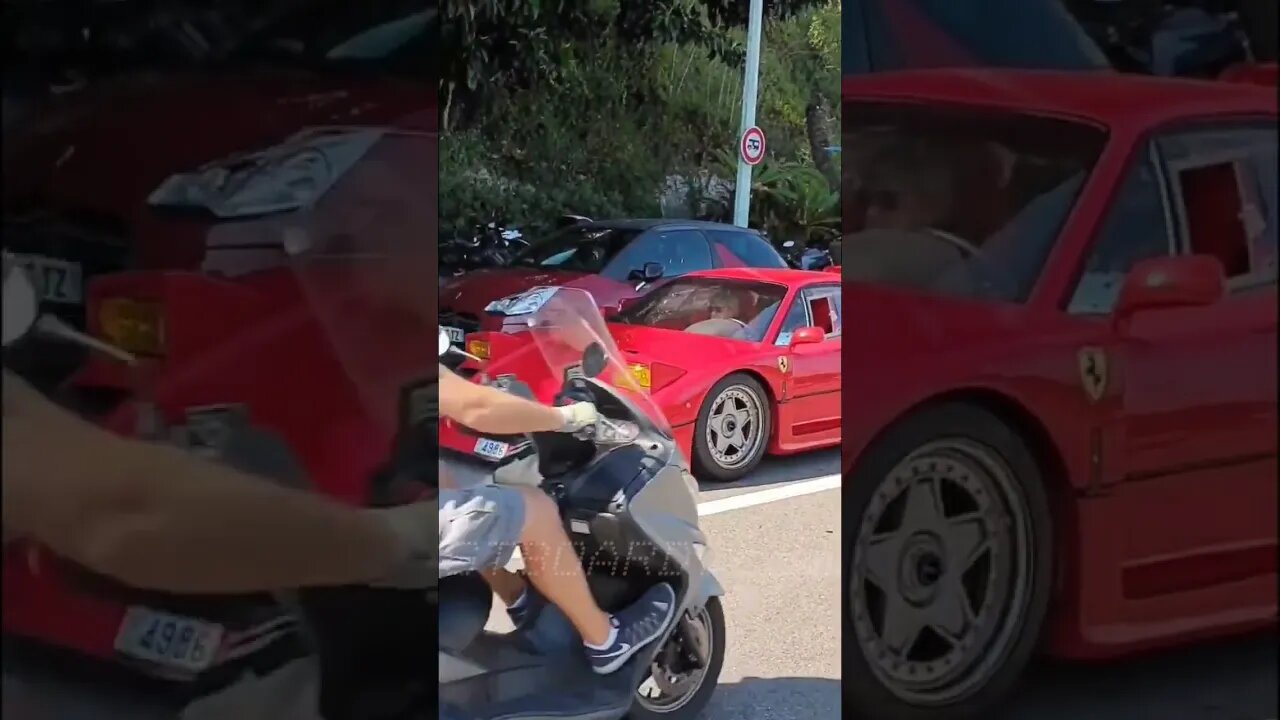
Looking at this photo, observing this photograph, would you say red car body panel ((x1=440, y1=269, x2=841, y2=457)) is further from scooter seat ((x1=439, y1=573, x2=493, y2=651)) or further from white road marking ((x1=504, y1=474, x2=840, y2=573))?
scooter seat ((x1=439, y1=573, x2=493, y2=651))

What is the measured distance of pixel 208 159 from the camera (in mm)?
2402

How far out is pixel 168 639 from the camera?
2420mm

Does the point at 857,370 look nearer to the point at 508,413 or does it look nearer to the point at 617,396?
the point at 617,396

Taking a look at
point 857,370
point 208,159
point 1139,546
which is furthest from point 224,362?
point 1139,546

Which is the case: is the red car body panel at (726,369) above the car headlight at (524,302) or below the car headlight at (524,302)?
below

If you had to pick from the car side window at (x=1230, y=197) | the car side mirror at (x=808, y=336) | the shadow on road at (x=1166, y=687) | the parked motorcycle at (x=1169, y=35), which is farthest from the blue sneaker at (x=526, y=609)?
the parked motorcycle at (x=1169, y=35)

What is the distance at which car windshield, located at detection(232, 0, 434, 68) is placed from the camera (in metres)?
2.43

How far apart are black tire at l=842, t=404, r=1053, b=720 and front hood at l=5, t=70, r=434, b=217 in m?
1.31

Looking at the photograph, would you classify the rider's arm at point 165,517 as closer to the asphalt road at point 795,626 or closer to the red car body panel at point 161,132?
the red car body panel at point 161,132

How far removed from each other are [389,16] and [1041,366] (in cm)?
160

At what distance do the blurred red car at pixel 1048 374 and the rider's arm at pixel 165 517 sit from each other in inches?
45.5

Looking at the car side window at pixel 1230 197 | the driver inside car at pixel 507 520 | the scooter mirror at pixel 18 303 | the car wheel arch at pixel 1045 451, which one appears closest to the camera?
the scooter mirror at pixel 18 303

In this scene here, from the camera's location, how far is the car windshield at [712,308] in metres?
2.62

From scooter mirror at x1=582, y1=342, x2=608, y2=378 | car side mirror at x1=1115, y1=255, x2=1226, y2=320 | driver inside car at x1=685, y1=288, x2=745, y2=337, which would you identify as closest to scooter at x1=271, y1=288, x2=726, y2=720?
scooter mirror at x1=582, y1=342, x2=608, y2=378
